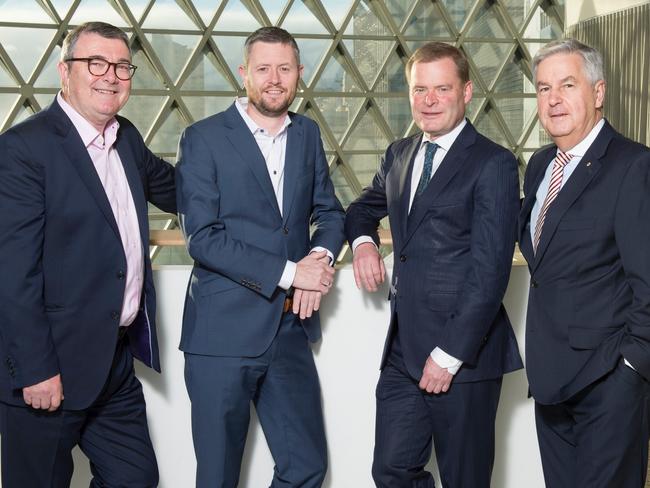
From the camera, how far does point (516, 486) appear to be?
71.7 inches

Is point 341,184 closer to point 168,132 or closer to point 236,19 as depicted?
point 168,132

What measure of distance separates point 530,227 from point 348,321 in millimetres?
506

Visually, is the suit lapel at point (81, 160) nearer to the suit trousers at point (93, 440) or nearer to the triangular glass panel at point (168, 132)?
the suit trousers at point (93, 440)

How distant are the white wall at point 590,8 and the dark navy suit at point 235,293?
6477mm

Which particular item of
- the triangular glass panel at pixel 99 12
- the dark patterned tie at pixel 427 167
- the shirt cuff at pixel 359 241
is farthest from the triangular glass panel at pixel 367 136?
the dark patterned tie at pixel 427 167

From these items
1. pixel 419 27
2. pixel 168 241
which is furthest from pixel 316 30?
pixel 168 241

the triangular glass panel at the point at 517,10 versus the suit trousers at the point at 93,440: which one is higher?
the triangular glass panel at the point at 517,10

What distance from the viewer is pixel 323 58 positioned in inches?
353

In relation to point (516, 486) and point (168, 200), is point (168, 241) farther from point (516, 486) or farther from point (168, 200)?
point (516, 486)

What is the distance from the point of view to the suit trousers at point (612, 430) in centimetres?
121

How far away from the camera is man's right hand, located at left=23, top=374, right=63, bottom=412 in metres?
1.27

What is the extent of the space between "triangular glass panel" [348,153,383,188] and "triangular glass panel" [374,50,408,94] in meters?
0.78

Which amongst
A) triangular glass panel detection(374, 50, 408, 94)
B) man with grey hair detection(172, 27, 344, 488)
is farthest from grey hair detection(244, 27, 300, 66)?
triangular glass panel detection(374, 50, 408, 94)

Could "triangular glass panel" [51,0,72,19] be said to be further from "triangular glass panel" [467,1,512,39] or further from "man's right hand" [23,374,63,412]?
"man's right hand" [23,374,63,412]
